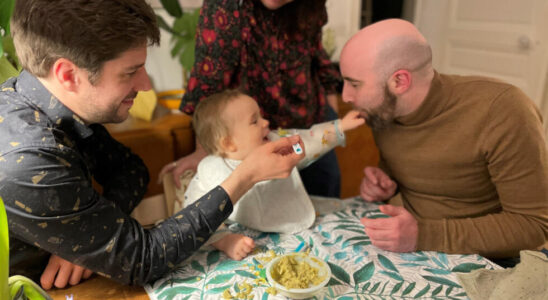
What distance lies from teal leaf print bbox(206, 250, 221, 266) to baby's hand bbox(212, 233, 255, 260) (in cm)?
2

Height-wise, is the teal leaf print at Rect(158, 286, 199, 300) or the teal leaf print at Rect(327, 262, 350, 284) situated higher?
the teal leaf print at Rect(327, 262, 350, 284)

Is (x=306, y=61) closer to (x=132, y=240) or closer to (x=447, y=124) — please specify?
(x=447, y=124)

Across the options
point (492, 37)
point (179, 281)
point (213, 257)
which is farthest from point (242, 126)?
point (492, 37)

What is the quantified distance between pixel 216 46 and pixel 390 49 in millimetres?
612

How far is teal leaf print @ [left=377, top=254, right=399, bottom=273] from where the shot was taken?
1081 millimetres

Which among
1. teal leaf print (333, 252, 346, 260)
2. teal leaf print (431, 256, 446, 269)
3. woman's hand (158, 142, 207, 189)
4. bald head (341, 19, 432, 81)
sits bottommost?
teal leaf print (431, 256, 446, 269)

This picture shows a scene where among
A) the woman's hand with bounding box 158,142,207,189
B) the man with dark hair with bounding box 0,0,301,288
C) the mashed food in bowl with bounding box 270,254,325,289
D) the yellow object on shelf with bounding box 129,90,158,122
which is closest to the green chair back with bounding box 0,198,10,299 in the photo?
the man with dark hair with bounding box 0,0,301,288

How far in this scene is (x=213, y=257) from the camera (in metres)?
1.15

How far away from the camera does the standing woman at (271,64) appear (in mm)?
1465

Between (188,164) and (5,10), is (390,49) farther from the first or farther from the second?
(5,10)

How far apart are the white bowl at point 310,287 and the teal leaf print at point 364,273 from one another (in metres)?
0.09

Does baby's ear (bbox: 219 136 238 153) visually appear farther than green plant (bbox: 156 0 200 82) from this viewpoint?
No

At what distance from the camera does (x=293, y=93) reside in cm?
175

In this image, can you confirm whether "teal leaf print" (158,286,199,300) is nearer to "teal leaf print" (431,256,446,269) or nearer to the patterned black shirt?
the patterned black shirt
